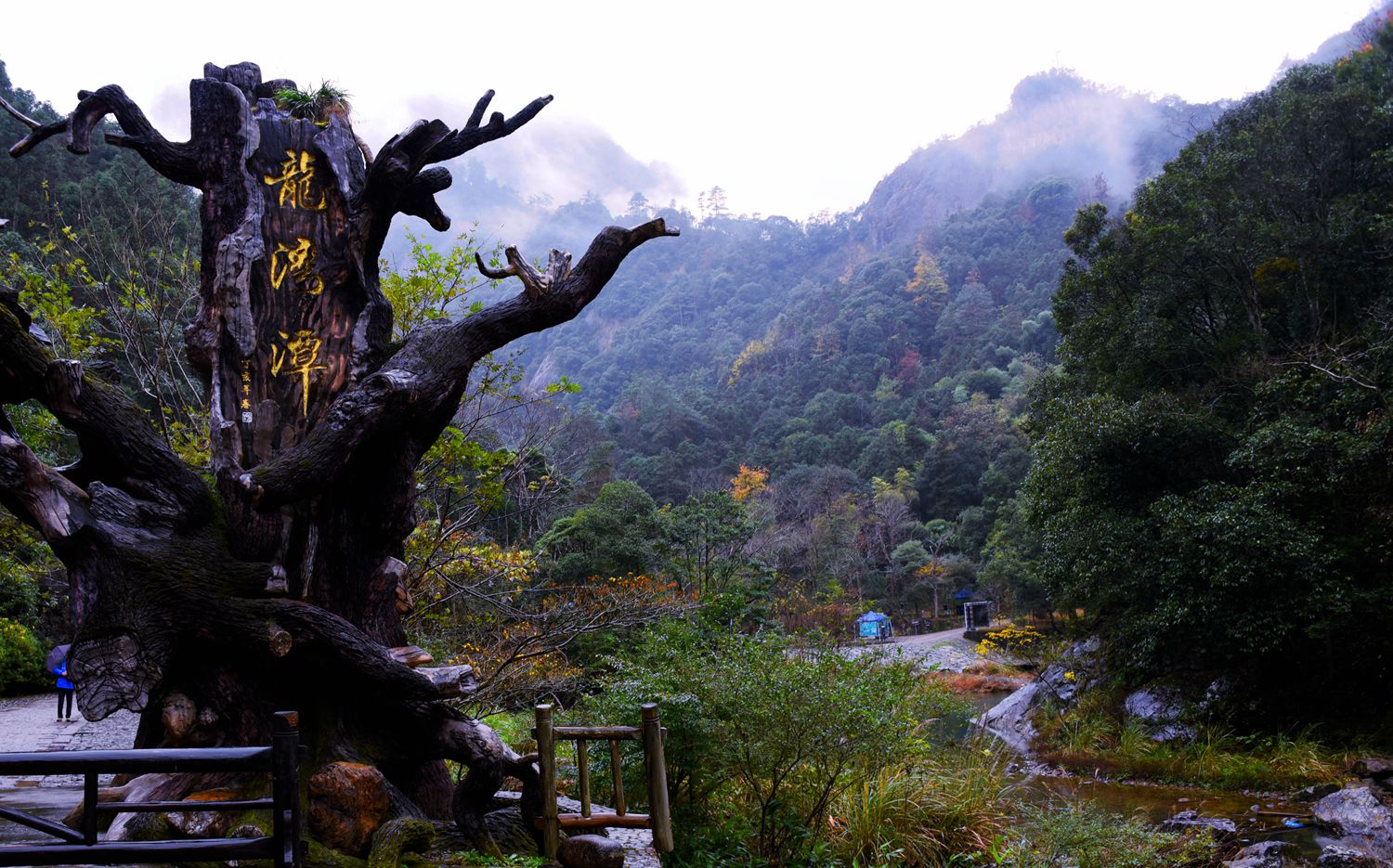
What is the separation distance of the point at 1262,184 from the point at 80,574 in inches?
584

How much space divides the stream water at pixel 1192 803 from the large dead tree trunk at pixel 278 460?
599 centimetres

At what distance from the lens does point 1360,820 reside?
25.6 ft

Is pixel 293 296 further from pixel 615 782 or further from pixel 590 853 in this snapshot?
pixel 590 853

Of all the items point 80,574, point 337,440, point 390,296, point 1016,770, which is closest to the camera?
point 80,574

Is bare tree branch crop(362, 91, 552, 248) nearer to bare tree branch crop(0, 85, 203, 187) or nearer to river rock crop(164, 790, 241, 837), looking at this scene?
bare tree branch crop(0, 85, 203, 187)

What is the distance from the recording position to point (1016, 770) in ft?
40.0

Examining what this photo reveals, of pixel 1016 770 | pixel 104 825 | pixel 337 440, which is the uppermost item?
pixel 337 440

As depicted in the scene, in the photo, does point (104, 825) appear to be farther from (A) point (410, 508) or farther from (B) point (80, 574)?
(A) point (410, 508)

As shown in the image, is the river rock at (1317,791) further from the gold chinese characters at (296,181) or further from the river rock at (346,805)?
the gold chinese characters at (296,181)

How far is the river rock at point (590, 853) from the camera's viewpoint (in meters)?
4.38

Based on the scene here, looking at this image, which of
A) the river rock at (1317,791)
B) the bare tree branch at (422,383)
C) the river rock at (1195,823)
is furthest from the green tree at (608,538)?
the bare tree branch at (422,383)

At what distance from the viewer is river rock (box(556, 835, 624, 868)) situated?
4.38 metres

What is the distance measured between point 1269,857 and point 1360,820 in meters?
1.47

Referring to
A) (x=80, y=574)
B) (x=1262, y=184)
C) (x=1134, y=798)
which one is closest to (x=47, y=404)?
(x=80, y=574)
